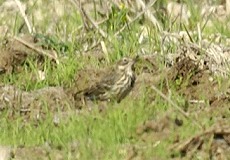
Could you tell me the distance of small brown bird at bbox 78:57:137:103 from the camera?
9426mm

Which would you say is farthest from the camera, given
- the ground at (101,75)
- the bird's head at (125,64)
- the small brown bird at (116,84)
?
the bird's head at (125,64)

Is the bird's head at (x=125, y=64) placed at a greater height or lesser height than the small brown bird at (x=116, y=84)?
greater

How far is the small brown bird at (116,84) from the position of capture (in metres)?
9.43

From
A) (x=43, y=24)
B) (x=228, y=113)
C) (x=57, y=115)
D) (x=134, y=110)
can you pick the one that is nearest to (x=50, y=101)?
(x=57, y=115)

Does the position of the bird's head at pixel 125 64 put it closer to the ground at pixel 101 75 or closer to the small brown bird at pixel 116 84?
the small brown bird at pixel 116 84

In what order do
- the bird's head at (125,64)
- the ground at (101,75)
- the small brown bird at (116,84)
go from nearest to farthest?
the ground at (101,75)
the small brown bird at (116,84)
the bird's head at (125,64)

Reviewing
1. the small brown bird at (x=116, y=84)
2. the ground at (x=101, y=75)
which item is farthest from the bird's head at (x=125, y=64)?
the ground at (x=101, y=75)

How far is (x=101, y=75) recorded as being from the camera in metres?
9.71

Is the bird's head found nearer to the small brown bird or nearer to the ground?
the small brown bird

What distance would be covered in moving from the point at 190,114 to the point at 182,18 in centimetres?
345

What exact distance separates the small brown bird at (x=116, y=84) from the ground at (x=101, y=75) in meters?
0.08

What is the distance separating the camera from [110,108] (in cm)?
862

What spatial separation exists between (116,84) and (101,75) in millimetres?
213

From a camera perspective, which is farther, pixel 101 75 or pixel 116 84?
pixel 101 75
